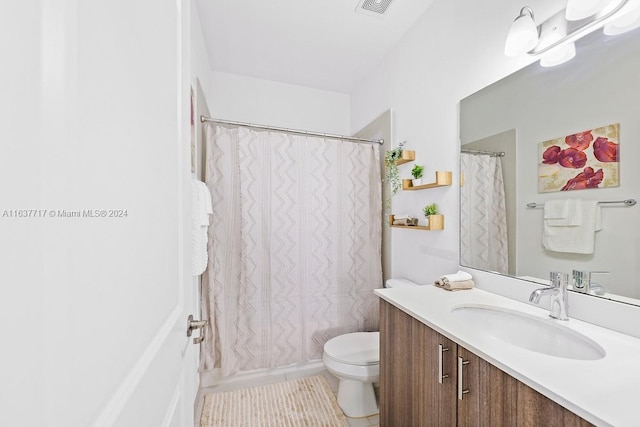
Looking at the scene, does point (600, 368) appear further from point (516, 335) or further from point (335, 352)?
point (335, 352)

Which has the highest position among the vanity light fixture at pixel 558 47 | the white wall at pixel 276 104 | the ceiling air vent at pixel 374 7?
the ceiling air vent at pixel 374 7

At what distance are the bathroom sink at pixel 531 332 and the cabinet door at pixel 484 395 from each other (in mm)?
319

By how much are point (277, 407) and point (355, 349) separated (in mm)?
610

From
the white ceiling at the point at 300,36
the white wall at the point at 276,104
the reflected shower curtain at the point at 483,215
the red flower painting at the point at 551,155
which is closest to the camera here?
the red flower painting at the point at 551,155

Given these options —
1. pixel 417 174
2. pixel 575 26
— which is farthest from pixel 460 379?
pixel 575 26

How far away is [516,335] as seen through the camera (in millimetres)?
1086

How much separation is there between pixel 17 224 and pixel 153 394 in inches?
18.0

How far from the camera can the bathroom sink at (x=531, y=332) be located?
0.89m

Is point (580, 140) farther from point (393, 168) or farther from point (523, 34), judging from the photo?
point (393, 168)

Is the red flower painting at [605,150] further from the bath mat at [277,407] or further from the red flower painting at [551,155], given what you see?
the bath mat at [277,407]

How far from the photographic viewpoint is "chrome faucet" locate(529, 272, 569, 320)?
0.99m

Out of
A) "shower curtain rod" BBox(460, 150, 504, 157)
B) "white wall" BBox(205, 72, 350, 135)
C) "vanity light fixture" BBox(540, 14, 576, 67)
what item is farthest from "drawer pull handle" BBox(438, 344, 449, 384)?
"white wall" BBox(205, 72, 350, 135)

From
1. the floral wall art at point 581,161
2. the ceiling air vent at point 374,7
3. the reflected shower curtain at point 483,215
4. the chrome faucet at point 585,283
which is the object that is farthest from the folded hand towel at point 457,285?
the ceiling air vent at point 374,7

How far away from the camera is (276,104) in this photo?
2697 millimetres
